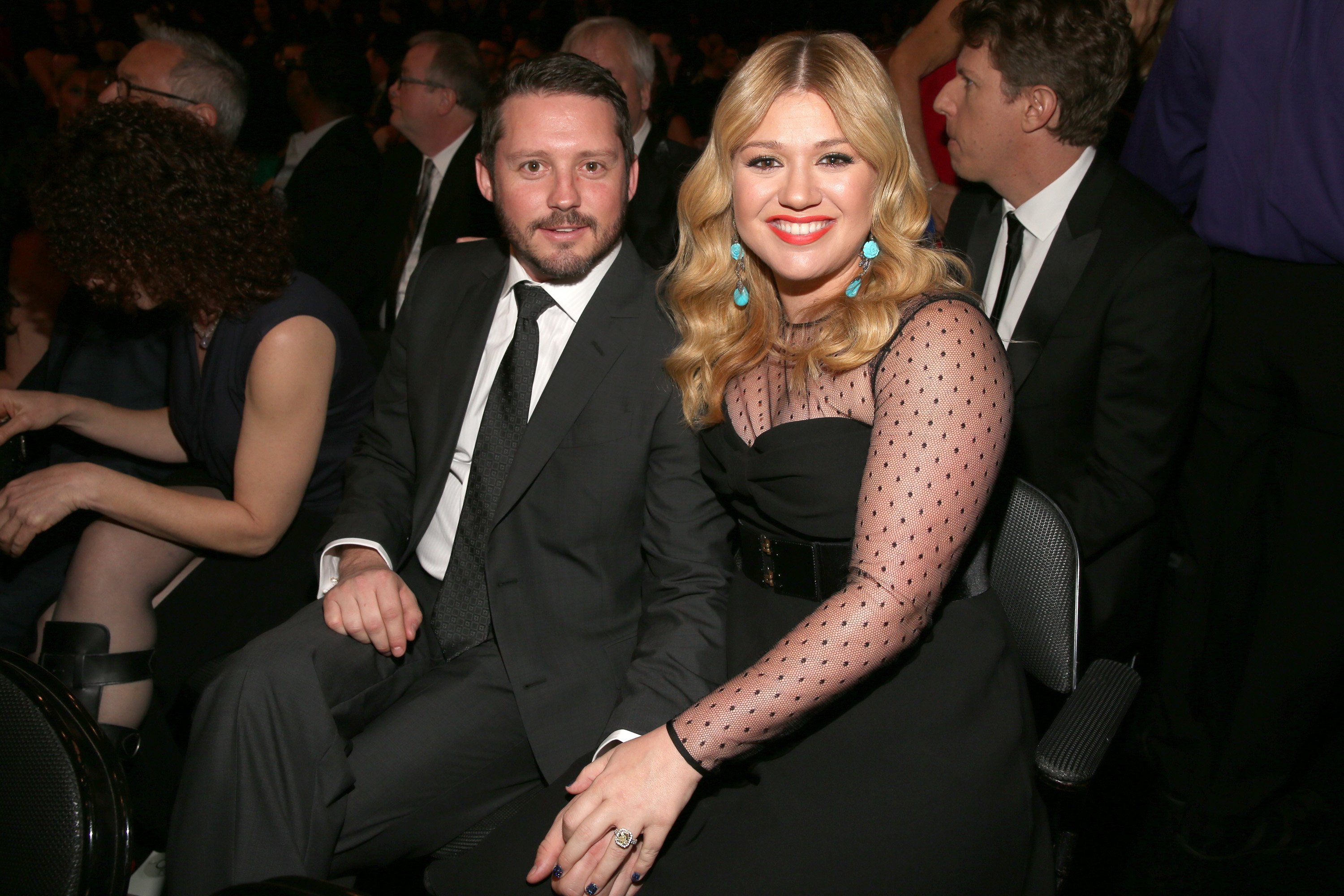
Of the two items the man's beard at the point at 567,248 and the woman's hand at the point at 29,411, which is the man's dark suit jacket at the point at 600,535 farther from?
the woman's hand at the point at 29,411

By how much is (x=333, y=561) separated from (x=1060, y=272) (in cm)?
171

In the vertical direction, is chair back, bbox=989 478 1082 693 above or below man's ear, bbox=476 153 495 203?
below

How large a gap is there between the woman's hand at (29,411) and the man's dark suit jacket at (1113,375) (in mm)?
2172

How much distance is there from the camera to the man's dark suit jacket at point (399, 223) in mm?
3926

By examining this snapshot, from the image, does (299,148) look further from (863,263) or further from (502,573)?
(863,263)

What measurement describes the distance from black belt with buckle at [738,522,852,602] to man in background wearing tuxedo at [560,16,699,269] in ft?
5.53

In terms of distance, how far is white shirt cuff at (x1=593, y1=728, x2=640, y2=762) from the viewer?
143 centimetres

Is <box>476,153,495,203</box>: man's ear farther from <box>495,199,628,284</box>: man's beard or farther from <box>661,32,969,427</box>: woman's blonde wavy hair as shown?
<box>661,32,969,427</box>: woman's blonde wavy hair

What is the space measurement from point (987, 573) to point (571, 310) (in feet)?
3.03

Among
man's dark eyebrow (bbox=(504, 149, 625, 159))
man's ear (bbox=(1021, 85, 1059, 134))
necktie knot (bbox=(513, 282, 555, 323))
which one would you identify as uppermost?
man's ear (bbox=(1021, 85, 1059, 134))

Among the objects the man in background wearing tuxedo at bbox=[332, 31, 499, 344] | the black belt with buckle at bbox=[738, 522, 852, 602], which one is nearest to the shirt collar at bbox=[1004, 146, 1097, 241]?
the black belt with buckle at bbox=[738, 522, 852, 602]

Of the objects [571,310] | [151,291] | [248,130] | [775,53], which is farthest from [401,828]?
[248,130]

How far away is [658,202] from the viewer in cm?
335

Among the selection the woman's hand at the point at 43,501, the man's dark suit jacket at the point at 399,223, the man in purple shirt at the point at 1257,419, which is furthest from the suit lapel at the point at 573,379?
the man's dark suit jacket at the point at 399,223
